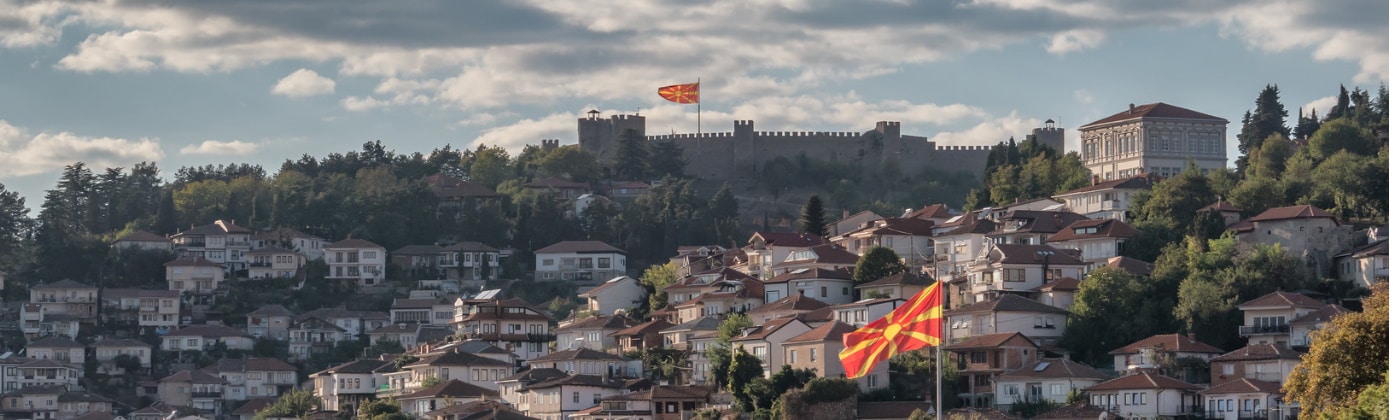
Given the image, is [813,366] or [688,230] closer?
[813,366]

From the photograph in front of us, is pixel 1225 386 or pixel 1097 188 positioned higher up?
pixel 1097 188

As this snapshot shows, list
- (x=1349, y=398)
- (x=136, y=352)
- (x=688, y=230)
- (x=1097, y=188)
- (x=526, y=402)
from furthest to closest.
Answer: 1. (x=688, y=230)
2. (x=136, y=352)
3. (x=1097, y=188)
4. (x=526, y=402)
5. (x=1349, y=398)

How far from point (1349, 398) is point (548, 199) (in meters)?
75.5

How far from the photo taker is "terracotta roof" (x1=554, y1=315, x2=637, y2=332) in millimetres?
→ 88312

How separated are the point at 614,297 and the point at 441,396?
13421 mm

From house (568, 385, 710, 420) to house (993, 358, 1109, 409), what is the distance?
365 inches

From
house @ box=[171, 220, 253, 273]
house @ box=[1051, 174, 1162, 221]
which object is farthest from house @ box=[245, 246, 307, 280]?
house @ box=[1051, 174, 1162, 221]

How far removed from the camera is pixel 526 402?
80938 mm

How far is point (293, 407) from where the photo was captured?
91.2 meters

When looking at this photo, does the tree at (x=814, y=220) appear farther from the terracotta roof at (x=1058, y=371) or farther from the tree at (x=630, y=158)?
the tree at (x=630, y=158)

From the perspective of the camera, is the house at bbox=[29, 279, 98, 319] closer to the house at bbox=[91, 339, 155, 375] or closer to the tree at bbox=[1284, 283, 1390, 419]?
the house at bbox=[91, 339, 155, 375]

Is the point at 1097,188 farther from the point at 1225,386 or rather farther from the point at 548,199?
the point at 548,199

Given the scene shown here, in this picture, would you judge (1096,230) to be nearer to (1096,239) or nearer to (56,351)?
(1096,239)

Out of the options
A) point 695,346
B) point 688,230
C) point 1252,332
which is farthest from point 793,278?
point 688,230
